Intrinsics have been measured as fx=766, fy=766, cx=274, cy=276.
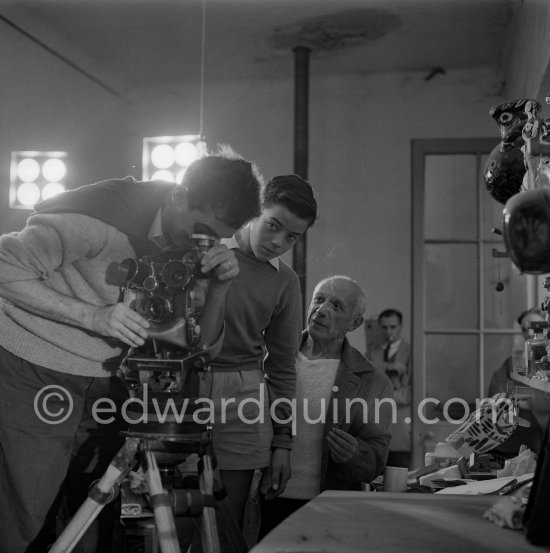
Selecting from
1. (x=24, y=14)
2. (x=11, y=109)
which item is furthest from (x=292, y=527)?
(x=24, y=14)

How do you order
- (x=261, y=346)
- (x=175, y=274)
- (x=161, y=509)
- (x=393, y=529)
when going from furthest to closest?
1. (x=261, y=346)
2. (x=175, y=274)
3. (x=161, y=509)
4. (x=393, y=529)

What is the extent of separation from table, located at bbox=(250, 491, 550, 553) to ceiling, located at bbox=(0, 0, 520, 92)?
347 centimetres

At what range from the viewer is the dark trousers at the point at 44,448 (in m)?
1.42

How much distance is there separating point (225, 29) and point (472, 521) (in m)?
3.97

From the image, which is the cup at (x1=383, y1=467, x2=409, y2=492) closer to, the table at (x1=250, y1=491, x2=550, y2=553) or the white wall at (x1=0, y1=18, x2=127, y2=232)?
the table at (x1=250, y1=491, x2=550, y2=553)

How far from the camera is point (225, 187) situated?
4.82 feet

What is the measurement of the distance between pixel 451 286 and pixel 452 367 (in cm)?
53

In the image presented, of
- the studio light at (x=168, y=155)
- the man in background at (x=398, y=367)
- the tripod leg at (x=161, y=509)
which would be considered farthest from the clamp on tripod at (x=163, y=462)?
the man in background at (x=398, y=367)

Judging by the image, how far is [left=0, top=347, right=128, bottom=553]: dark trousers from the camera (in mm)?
1419

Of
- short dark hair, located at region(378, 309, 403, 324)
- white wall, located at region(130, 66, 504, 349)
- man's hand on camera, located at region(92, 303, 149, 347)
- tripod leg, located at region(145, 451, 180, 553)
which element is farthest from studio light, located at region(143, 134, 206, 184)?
tripod leg, located at region(145, 451, 180, 553)

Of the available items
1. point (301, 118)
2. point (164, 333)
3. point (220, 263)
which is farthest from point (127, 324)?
point (301, 118)

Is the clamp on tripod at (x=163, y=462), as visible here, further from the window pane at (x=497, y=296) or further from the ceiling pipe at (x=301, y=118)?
the window pane at (x=497, y=296)

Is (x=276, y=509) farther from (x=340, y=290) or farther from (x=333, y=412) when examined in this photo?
(x=340, y=290)

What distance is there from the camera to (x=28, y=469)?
1423mm
